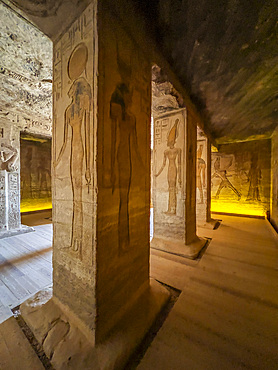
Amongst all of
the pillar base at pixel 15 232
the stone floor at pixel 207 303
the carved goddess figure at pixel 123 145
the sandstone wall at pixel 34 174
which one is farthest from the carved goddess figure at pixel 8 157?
the carved goddess figure at pixel 123 145

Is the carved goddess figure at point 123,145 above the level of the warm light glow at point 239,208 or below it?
above

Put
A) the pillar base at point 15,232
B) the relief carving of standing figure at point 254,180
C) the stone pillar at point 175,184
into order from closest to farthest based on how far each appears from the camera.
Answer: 1. the stone pillar at point 175,184
2. the pillar base at point 15,232
3. the relief carving of standing figure at point 254,180

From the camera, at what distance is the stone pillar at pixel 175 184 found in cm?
317

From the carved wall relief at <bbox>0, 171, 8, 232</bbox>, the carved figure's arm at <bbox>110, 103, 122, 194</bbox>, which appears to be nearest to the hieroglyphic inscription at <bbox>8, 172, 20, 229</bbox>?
the carved wall relief at <bbox>0, 171, 8, 232</bbox>

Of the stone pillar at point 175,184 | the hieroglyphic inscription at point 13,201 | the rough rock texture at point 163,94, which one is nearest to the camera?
the rough rock texture at point 163,94

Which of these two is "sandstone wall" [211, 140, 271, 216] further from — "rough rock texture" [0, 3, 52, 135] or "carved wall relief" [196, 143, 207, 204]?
"rough rock texture" [0, 3, 52, 135]

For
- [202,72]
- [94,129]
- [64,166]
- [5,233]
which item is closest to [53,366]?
[64,166]

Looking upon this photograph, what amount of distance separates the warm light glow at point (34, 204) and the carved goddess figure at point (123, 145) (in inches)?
346

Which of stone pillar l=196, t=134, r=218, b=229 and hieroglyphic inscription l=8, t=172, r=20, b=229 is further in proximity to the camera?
stone pillar l=196, t=134, r=218, b=229

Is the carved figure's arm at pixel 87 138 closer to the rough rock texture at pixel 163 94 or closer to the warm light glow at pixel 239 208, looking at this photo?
the rough rock texture at pixel 163 94

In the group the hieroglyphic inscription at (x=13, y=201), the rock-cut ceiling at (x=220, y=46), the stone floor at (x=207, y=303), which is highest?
the rock-cut ceiling at (x=220, y=46)

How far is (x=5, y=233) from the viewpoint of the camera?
437 centimetres

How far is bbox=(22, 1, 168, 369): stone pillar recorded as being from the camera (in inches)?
48.6

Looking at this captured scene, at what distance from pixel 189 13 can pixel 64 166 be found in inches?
85.3
